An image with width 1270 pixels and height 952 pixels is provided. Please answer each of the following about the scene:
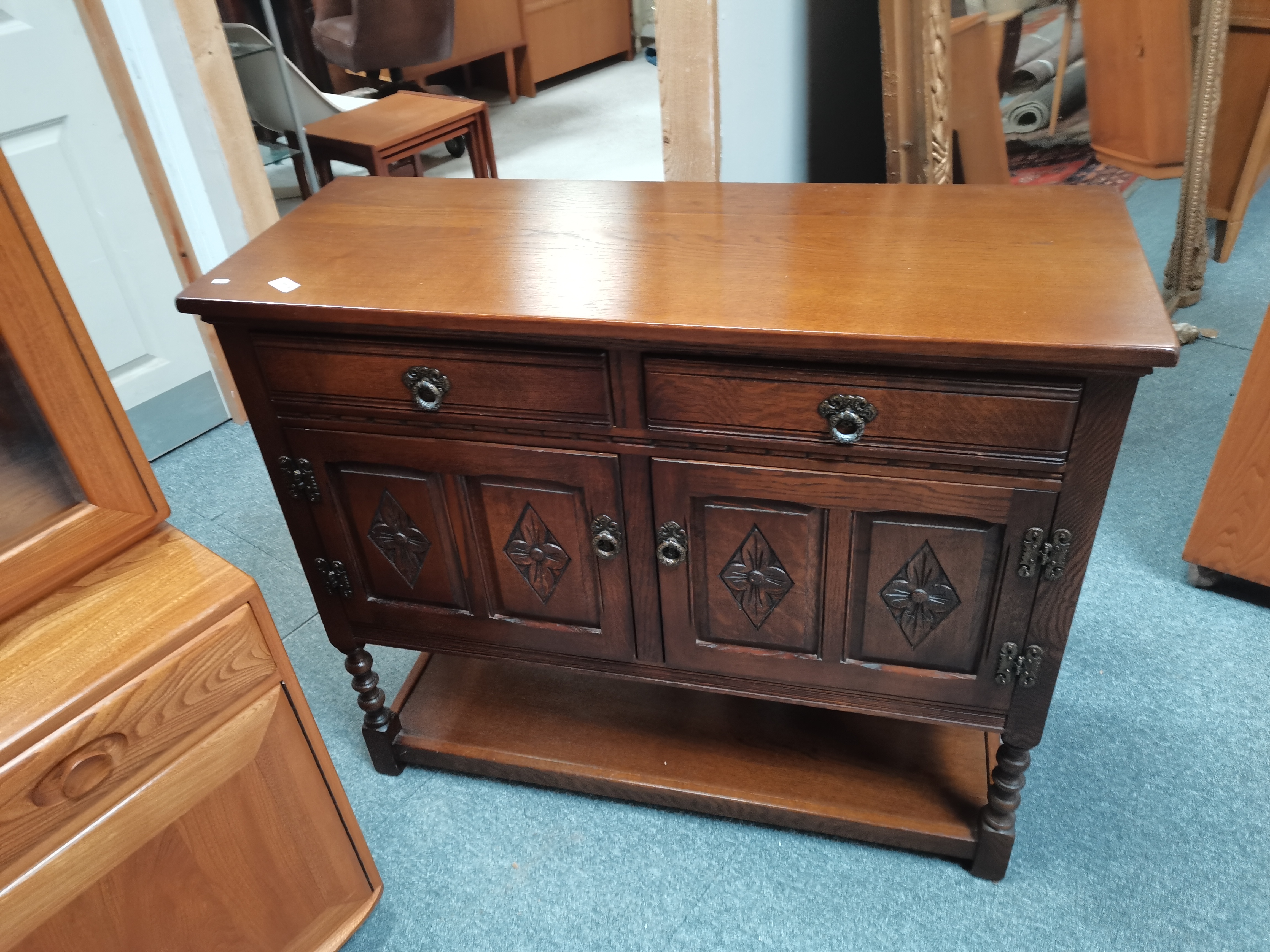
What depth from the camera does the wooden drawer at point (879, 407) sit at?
37.0 inches

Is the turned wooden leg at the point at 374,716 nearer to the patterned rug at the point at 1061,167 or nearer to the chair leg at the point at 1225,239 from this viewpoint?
the patterned rug at the point at 1061,167

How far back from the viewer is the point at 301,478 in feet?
4.09

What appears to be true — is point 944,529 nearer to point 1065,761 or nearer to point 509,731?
point 1065,761

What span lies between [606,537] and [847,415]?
35cm

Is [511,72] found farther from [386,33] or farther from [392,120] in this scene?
[392,120]

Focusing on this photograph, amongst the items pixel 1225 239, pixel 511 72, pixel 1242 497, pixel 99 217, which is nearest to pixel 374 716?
pixel 99 217

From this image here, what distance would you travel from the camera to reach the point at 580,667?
4.39 ft

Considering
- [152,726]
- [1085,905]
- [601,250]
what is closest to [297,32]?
[601,250]

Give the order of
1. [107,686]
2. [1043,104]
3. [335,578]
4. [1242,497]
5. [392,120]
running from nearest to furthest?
1. [107,686]
2. [335,578]
3. [1242,497]
4. [1043,104]
5. [392,120]

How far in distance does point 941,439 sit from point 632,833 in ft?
2.74

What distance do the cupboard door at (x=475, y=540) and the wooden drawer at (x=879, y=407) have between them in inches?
5.2

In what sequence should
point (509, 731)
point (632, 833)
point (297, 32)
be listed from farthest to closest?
point (297, 32)
point (509, 731)
point (632, 833)

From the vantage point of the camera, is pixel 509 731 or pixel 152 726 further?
pixel 509 731

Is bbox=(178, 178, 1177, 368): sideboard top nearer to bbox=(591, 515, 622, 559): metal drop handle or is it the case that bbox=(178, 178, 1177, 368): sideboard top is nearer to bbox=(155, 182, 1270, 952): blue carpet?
bbox=(591, 515, 622, 559): metal drop handle
